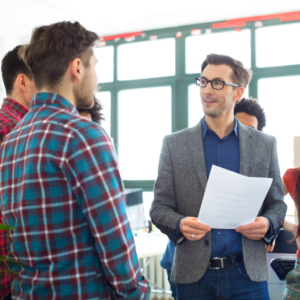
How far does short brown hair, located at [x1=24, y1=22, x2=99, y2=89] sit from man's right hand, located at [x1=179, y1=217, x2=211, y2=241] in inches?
28.4

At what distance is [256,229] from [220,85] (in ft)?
2.30

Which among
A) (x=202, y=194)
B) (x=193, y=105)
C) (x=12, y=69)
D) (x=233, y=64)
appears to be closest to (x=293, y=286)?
(x=202, y=194)

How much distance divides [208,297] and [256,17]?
3918 mm

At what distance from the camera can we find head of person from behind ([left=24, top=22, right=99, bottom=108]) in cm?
96

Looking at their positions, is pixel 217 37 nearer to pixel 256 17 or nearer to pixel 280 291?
pixel 256 17

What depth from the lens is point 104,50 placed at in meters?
5.14

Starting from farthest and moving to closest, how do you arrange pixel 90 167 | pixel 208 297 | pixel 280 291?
pixel 280 291 → pixel 208 297 → pixel 90 167

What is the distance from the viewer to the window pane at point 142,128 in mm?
4750

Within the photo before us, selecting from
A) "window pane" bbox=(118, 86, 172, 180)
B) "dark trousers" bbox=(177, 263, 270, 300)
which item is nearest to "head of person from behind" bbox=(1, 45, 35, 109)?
"dark trousers" bbox=(177, 263, 270, 300)

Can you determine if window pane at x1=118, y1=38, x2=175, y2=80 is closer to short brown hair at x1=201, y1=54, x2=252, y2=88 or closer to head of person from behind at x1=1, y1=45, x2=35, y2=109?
short brown hair at x1=201, y1=54, x2=252, y2=88

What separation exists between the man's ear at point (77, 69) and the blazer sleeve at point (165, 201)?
2.10ft

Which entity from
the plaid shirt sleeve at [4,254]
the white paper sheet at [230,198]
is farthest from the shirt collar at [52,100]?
the white paper sheet at [230,198]

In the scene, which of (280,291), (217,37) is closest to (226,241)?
(280,291)

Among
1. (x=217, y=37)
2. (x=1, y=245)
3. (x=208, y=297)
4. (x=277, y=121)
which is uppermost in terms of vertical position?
(x=217, y=37)
